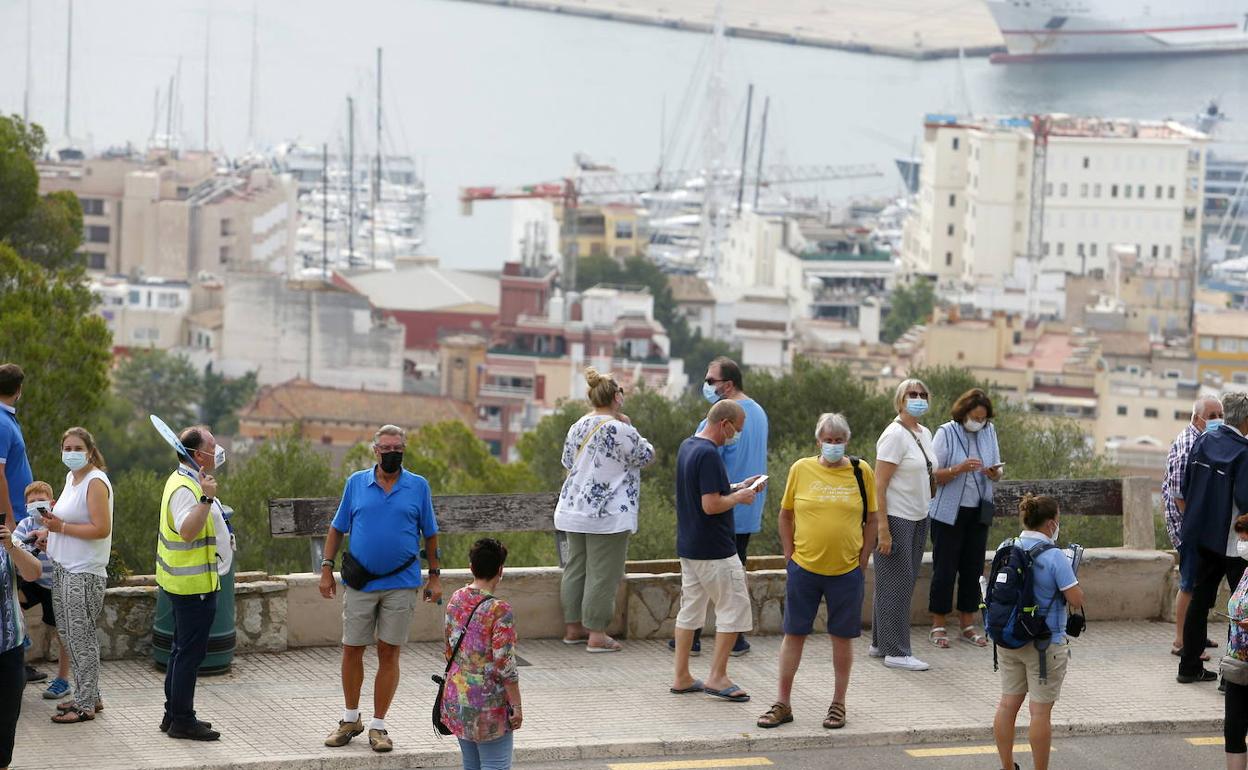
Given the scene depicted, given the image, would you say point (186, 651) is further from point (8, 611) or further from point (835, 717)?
point (835, 717)

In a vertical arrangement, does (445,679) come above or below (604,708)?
above

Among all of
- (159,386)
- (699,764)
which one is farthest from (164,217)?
(699,764)

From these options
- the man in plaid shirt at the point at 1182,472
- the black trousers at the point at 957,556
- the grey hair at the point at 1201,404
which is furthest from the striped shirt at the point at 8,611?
the grey hair at the point at 1201,404

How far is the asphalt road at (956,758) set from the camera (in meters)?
6.97

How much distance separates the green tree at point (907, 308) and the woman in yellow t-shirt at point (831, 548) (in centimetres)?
11746

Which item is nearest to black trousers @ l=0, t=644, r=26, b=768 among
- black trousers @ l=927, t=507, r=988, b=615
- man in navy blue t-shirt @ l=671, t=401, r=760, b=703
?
man in navy blue t-shirt @ l=671, t=401, r=760, b=703

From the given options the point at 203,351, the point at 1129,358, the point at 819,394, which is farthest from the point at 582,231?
the point at 819,394

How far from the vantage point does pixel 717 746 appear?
7113 millimetres

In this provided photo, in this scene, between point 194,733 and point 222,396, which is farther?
point 222,396

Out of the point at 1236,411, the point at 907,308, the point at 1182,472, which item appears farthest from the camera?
the point at 907,308

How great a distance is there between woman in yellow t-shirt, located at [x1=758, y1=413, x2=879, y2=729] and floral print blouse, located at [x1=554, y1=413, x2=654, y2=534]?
2.97ft

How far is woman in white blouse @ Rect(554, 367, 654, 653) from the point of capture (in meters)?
→ 8.13

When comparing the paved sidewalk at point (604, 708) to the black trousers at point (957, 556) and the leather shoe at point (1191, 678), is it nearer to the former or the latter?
the leather shoe at point (1191, 678)

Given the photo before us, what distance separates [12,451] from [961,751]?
141 inches
